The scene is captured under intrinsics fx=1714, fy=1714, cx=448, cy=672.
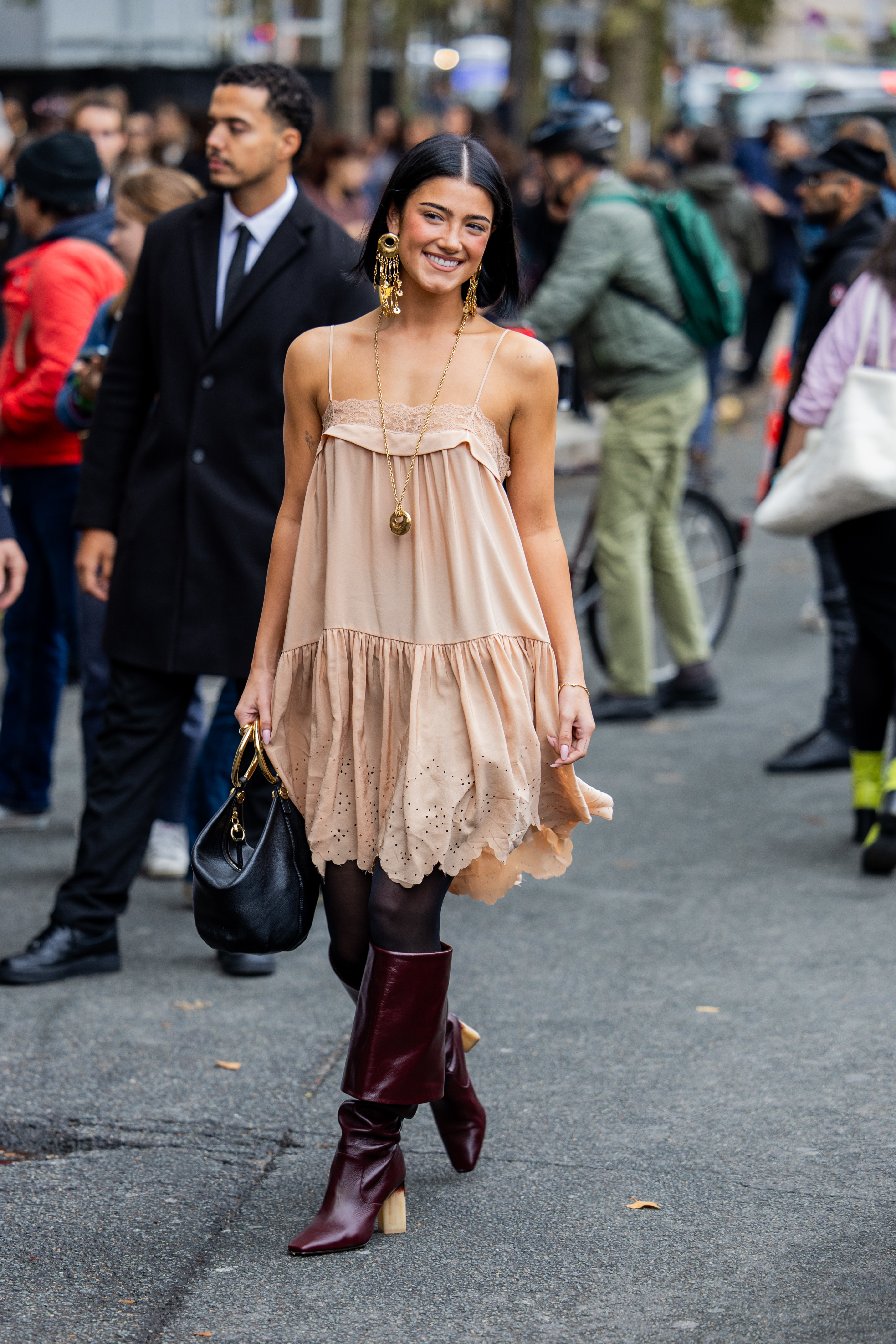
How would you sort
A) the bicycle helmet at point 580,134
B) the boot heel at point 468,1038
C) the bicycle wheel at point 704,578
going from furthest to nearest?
the bicycle wheel at point 704,578 < the bicycle helmet at point 580,134 < the boot heel at point 468,1038

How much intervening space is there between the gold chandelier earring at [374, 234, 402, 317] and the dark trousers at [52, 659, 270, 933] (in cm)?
160

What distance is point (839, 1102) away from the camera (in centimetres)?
381

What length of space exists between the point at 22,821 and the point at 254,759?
2.94 m

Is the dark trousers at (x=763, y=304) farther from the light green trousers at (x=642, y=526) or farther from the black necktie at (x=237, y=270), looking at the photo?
the black necktie at (x=237, y=270)

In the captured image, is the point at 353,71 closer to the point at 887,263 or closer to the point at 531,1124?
the point at 887,263

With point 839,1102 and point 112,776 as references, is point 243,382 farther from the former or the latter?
point 839,1102

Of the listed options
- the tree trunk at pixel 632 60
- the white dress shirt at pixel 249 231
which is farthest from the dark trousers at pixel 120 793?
the tree trunk at pixel 632 60

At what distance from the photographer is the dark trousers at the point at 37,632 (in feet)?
19.1

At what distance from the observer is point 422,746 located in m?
3.05

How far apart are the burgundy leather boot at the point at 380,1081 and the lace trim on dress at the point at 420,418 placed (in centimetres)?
93

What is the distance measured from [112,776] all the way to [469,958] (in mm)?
1114

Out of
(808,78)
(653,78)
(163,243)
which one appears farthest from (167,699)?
(808,78)

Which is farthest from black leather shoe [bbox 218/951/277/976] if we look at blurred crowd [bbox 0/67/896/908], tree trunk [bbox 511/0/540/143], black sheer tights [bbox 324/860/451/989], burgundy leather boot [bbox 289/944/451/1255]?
tree trunk [bbox 511/0/540/143]

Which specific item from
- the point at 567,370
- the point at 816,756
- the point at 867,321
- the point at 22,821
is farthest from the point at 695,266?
the point at 22,821
